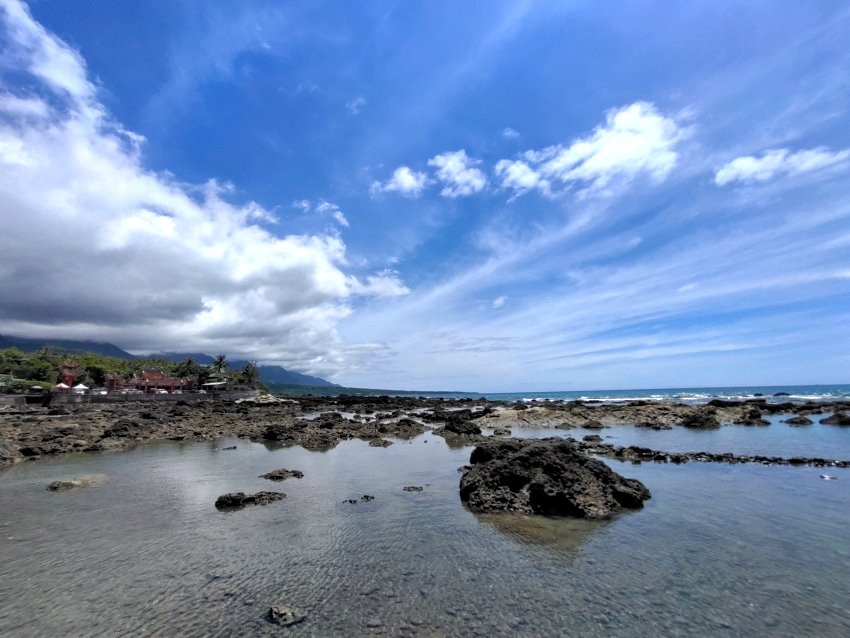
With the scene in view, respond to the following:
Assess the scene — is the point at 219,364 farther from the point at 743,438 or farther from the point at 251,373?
the point at 743,438

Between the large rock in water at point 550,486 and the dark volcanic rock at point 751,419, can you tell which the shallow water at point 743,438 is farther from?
the large rock in water at point 550,486

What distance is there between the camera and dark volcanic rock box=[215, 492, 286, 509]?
47.2ft

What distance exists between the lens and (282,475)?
762 inches

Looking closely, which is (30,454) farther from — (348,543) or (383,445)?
(348,543)

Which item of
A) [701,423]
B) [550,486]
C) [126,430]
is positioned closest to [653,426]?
[701,423]

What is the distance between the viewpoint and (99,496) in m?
15.7

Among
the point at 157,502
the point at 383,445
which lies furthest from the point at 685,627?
the point at 383,445

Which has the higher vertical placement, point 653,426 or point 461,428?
point 653,426

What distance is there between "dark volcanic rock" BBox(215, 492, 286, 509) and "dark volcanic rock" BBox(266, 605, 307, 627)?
7.83m

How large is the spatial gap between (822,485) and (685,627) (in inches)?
552

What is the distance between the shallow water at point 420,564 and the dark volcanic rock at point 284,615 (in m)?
0.16

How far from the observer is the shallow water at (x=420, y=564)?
7.24 m

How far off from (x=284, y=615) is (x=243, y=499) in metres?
8.38

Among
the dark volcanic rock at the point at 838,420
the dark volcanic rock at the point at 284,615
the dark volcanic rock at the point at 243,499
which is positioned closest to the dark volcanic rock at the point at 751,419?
the dark volcanic rock at the point at 838,420
